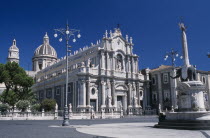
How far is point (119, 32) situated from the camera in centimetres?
5481

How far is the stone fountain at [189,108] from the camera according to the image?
49.4 feet

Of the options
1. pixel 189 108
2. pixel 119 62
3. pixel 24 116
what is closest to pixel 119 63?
pixel 119 62

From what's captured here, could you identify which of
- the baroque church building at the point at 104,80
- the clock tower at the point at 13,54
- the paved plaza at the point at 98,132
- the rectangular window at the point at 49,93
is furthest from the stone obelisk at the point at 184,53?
the clock tower at the point at 13,54

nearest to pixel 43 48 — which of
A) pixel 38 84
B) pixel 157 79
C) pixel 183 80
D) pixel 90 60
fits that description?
pixel 38 84

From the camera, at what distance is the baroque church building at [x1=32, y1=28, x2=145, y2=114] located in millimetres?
47094

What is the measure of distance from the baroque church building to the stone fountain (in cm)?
2928

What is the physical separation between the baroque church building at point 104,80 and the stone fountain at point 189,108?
29.3 meters

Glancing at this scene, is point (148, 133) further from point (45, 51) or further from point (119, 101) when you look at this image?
point (45, 51)

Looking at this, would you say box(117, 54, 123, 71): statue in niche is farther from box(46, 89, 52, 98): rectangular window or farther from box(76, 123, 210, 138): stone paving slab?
box(76, 123, 210, 138): stone paving slab

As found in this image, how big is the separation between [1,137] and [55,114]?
27.7 meters

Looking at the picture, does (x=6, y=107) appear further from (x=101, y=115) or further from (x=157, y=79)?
(x=157, y=79)

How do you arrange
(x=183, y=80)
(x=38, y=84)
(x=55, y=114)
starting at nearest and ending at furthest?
(x=183, y=80)
(x=55, y=114)
(x=38, y=84)

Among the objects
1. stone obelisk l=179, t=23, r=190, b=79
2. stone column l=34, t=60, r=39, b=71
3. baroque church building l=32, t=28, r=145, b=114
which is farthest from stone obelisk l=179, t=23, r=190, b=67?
stone column l=34, t=60, r=39, b=71

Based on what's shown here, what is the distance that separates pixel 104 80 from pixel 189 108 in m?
33.5
